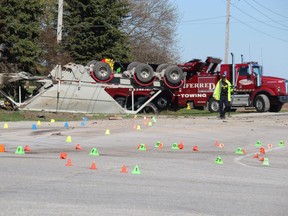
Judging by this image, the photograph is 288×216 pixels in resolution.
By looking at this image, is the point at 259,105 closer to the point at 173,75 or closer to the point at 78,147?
the point at 173,75

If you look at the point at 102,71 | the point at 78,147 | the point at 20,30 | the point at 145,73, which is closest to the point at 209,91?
the point at 145,73

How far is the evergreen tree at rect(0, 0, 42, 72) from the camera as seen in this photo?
2569cm

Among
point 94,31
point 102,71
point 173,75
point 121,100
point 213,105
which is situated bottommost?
point 213,105

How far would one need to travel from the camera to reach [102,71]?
21.8 m

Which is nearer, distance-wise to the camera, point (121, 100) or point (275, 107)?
point (121, 100)

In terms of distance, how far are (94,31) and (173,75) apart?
47.7 ft

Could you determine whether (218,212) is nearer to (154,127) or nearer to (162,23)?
(154,127)

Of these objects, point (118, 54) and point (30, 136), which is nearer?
point (30, 136)

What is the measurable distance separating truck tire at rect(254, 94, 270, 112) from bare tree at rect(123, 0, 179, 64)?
2299 cm

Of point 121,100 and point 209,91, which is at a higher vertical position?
point 209,91

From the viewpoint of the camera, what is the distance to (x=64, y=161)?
938 centimetres

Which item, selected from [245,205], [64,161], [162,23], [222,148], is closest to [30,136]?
[64,161]

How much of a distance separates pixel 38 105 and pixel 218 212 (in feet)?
49.4

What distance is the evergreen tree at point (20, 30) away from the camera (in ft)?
84.3
